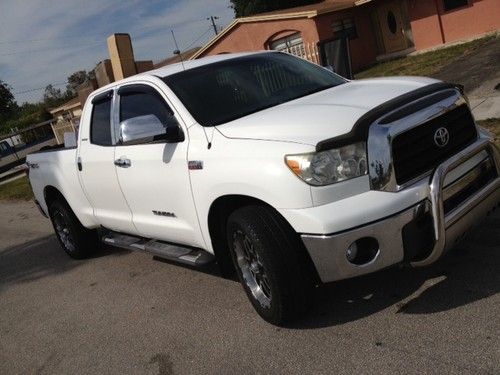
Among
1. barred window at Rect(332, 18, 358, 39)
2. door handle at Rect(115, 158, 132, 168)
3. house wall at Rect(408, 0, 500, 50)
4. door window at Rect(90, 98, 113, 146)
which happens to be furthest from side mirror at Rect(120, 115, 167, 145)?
barred window at Rect(332, 18, 358, 39)

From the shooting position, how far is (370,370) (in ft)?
10.6

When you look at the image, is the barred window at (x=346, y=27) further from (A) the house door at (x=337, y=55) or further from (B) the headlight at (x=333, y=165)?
(B) the headlight at (x=333, y=165)

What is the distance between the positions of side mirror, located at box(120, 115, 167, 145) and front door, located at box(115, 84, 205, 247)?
45mm

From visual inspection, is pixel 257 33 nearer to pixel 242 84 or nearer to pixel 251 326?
pixel 242 84

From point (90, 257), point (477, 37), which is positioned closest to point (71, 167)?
point (90, 257)

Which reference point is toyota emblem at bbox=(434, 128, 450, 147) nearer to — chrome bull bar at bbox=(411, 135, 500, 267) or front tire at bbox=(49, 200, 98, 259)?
chrome bull bar at bbox=(411, 135, 500, 267)

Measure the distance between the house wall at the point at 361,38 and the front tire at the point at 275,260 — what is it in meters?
22.0

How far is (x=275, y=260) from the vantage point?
11.8 ft

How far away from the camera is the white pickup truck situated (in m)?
3.42

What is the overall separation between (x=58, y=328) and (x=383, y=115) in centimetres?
330

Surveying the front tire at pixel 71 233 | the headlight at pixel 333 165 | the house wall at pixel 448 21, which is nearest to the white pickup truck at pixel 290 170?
the headlight at pixel 333 165

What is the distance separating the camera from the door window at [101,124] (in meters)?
5.43

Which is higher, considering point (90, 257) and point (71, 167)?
point (71, 167)

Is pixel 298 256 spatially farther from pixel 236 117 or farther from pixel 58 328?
pixel 58 328
